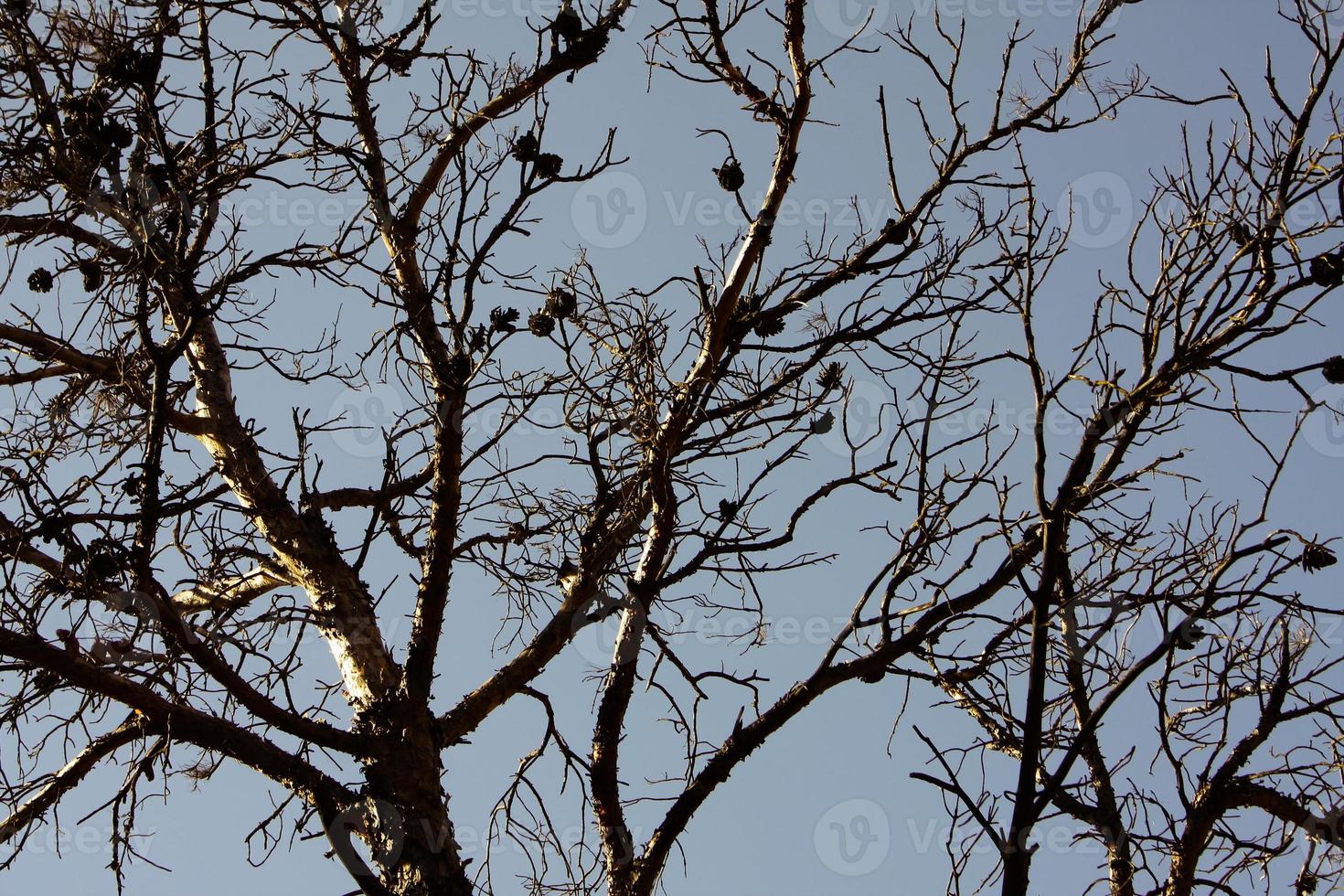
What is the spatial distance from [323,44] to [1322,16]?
3.40 meters

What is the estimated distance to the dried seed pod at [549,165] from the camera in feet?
13.0

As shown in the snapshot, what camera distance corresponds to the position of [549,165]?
399 centimetres

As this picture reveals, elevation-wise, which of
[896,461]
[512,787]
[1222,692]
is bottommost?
[1222,692]

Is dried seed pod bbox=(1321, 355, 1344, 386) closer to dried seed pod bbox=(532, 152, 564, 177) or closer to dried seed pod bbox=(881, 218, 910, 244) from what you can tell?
dried seed pod bbox=(881, 218, 910, 244)

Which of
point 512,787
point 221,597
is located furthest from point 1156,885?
point 221,597

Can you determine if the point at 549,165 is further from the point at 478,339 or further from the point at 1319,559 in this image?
the point at 1319,559

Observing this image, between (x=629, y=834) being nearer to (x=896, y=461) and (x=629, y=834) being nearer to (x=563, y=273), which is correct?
(x=896, y=461)

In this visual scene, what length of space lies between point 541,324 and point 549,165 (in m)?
Answer: 0.58

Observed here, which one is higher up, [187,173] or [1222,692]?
[187,173]

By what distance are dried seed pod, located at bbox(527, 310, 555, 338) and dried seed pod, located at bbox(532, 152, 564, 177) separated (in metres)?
0.54

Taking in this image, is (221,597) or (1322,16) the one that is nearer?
(1322,16)

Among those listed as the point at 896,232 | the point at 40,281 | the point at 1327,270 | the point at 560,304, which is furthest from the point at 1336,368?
the point at 40,281

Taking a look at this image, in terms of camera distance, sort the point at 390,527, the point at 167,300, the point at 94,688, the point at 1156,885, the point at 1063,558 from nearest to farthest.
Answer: the point at 1156,885 < the point at 1063,558 < the point at 94,688 < the point at 167,300 < the point at 390,527

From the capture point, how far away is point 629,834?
181 inches
